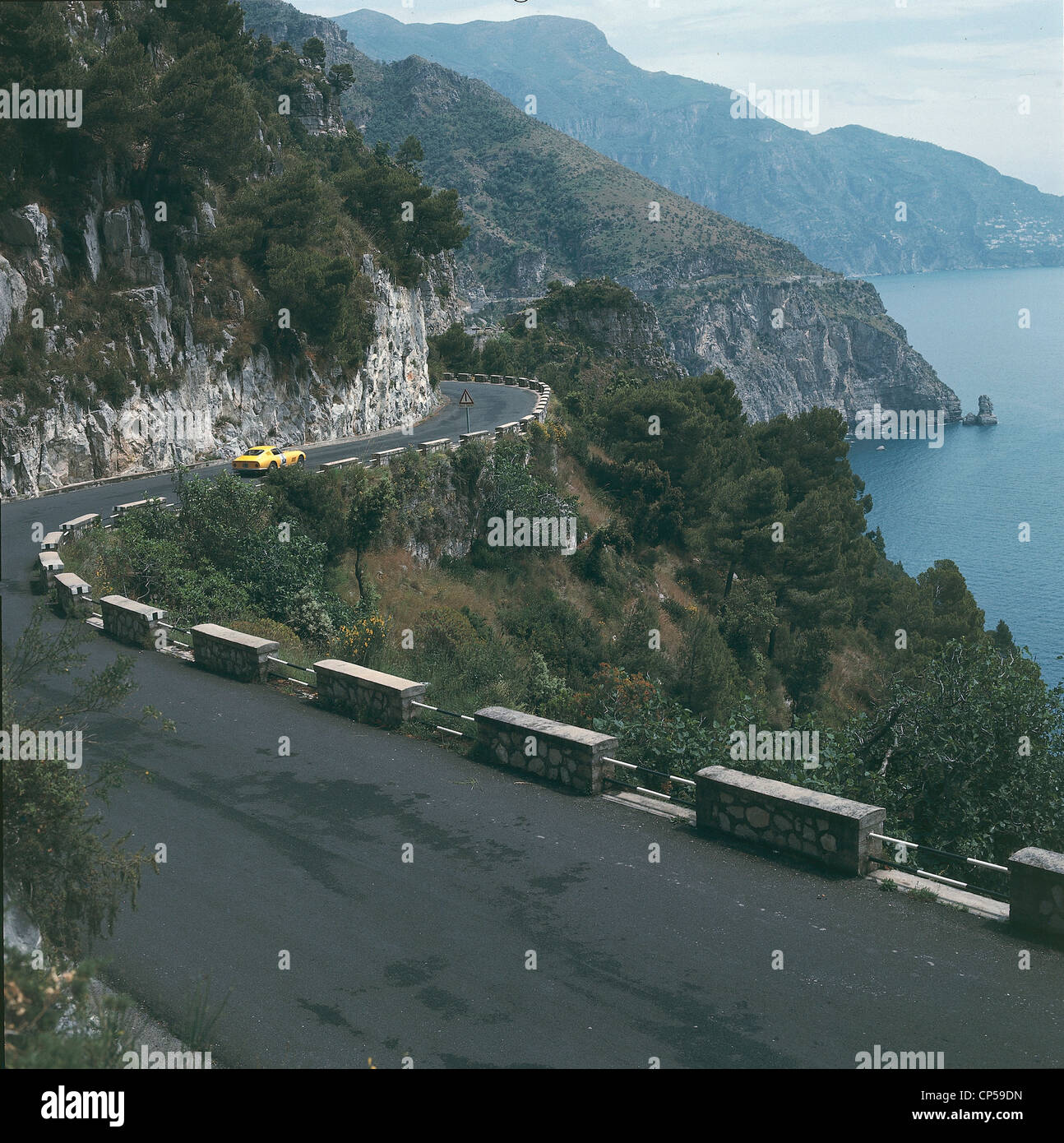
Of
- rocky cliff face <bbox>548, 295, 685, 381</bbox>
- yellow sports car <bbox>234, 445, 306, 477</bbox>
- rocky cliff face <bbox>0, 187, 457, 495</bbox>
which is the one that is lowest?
yellow sports car <bbox>234, 445, 306, 477</bbox>

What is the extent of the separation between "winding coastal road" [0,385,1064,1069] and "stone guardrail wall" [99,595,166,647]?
5.41 metres

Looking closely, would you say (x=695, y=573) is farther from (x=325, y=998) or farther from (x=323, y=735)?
(x=325, y=998)

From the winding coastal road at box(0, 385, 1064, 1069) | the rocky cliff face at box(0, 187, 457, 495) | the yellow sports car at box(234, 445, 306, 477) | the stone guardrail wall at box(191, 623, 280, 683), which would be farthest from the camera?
the yellow sports car at box(234, 445, 306, 477)

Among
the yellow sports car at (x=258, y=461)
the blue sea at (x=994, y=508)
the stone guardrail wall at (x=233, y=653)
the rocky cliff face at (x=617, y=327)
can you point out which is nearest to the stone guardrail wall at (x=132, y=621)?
the stone guardrail wall at (x=233, y=653)

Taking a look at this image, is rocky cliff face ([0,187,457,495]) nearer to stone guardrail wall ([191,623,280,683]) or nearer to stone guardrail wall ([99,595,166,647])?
stone guardrail wall ([99,595,166,647])

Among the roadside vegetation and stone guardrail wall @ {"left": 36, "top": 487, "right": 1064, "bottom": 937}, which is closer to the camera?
stone guardrail wall @ {"left": 36, "top": 487, "right": 1064, "bottom": 937}

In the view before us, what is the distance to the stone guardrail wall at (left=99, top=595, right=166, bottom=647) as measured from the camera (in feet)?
60.2

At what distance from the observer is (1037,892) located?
9.23 meters

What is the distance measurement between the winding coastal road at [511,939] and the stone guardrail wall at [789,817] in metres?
0.27

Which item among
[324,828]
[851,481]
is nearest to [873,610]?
[851,481]

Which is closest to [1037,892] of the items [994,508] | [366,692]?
[366,692]

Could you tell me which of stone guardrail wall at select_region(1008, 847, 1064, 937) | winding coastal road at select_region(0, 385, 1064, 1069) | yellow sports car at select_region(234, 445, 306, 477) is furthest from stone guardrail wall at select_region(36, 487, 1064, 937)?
yellow sports car at select_region(234, 445, 306, 477)

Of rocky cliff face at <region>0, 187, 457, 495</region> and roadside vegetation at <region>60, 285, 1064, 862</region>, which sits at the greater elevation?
rocky cliff face at <region>0, 187, 457, 495</region>

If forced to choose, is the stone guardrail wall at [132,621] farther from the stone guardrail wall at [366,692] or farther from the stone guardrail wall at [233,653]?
the stone guardrail wall at [366,692]
